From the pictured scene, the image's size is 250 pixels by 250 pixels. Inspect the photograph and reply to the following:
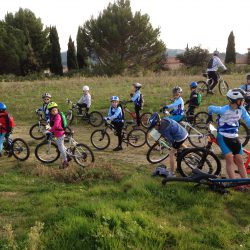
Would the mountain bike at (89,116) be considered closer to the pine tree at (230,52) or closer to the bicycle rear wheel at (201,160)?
the bicycle rear wheel at (201,160)

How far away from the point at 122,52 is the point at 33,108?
89.4 ft

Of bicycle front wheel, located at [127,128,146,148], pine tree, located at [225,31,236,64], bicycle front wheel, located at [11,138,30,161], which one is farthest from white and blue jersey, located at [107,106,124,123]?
pine tree, located at [225,31,236,64]

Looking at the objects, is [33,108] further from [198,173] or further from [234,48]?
[234,48]

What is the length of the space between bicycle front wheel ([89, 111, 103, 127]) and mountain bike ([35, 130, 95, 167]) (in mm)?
4877

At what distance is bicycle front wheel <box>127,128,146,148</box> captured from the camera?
10789mm

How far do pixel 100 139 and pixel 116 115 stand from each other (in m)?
1.20

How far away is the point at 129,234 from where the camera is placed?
4586 mm

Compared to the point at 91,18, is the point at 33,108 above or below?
below

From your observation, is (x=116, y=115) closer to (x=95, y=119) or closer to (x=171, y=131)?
(x=171, y=131)

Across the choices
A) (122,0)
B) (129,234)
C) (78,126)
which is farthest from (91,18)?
(129,234)

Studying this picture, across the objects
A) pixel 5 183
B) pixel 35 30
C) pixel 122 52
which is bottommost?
pixel 5 183

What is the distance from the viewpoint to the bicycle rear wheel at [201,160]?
6.87 meters

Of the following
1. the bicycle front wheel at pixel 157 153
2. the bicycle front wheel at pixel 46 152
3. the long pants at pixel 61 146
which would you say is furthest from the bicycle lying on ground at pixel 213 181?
the bicycle front wheel at pixel 46 152

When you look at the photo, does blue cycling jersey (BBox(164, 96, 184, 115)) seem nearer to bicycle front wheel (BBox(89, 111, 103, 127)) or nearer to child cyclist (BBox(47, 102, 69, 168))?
child cyclist (BBox(47, 102, 69, 168))
